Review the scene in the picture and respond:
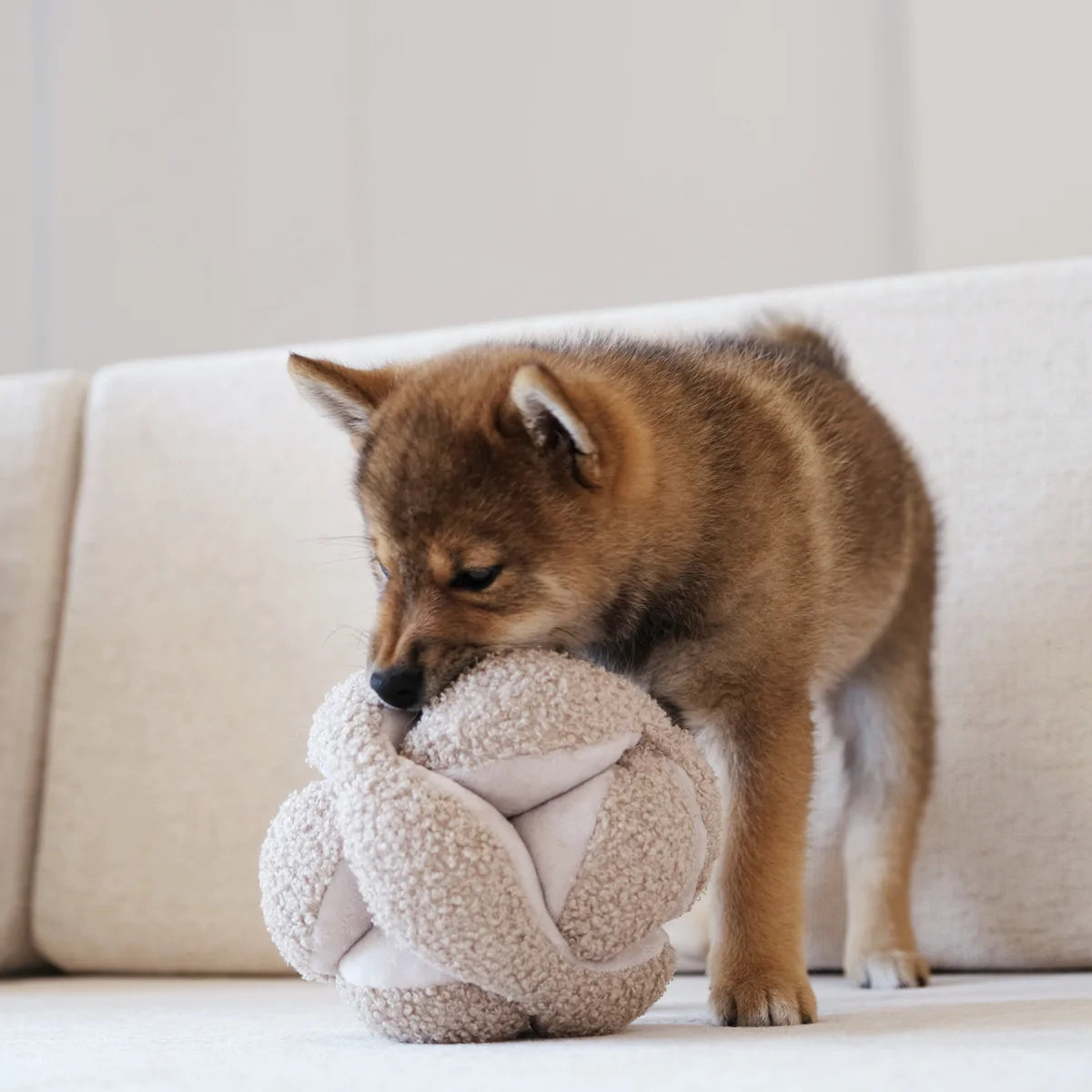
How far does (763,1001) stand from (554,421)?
0.59 meters

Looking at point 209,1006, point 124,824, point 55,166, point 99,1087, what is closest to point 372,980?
point 99,1087

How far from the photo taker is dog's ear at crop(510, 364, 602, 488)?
1342 mm

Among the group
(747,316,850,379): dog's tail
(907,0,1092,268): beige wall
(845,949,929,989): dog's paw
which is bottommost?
(845,949,929,989): dog's paw

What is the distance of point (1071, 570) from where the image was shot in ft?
6.77

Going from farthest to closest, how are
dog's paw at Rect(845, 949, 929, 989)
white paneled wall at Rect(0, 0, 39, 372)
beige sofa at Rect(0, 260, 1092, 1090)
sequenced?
white paneled wall at Rect(0, 0, 39, 372) < beige sofa at Rect(0, 260, 1092, 1090) < dog's paw at Rect(845, 949, 929, 989)

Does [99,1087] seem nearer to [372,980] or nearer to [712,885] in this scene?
[372,980]

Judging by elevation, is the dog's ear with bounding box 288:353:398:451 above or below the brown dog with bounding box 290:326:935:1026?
above

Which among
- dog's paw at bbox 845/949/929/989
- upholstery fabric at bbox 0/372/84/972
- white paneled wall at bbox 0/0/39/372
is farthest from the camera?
white paneled wall at bbox 0/0/39/372

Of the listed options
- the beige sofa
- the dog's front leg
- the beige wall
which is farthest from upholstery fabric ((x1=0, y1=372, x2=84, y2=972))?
the beige wall

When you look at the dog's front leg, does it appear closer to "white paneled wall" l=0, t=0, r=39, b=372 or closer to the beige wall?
the beige wall

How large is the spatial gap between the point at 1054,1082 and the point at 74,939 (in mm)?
1677

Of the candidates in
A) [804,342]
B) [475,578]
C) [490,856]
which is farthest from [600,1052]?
[804,342]

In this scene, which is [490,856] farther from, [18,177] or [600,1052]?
[18,177]

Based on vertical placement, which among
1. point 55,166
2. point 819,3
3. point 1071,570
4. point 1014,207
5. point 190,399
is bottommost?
point 1071,570
